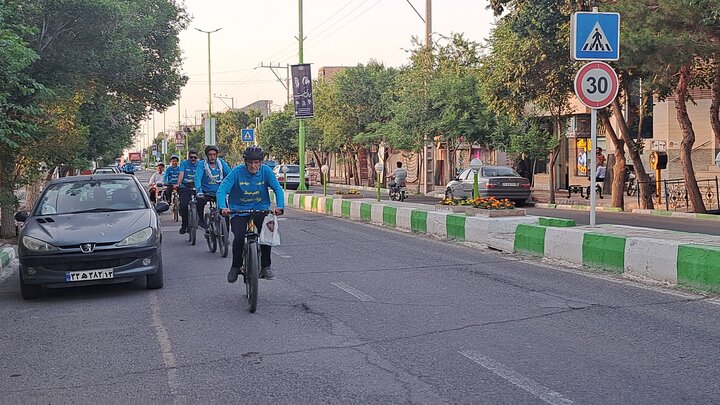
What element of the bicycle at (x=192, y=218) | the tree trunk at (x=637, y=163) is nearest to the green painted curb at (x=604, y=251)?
the bicycle at (x=192, y=218)

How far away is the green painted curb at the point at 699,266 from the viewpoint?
8859mm

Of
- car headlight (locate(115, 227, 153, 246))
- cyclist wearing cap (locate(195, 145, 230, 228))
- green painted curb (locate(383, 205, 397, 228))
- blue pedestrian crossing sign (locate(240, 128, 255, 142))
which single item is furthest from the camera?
blue pedestrian crossing sign (locate(240, 128, 255, 142))

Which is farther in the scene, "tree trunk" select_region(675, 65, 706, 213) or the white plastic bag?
"tree trunk" select_region(675, 65, 706, 213)

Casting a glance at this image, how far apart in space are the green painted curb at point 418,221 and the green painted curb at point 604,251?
624 cm

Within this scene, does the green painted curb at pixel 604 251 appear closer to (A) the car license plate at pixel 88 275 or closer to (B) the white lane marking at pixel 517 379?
(B) the white lane marking at pixel 517 379

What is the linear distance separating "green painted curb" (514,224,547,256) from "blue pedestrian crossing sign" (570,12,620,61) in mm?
2845

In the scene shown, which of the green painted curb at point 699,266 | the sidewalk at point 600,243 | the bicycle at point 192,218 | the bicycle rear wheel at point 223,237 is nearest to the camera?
the green painted curb at point 699,266

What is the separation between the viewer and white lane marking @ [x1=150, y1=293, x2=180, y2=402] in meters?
5.68

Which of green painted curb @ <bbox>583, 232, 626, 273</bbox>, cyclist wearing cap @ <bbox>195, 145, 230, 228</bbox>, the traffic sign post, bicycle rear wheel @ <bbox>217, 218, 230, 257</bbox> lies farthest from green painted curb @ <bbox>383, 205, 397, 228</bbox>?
green painted curb @ <bbox>583, 232, 626, 273</bbox>

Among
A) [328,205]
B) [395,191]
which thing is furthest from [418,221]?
[395,191]

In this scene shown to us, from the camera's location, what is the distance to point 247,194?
29.6 ft

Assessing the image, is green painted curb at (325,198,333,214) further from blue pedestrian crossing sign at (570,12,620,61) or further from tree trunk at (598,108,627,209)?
blue pedestrian crossing sign at (570,12,620,61)

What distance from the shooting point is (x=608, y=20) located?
463 inches

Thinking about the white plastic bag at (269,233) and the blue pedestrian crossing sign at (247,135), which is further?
the blue pedestrian crossing sign at (247,135)
